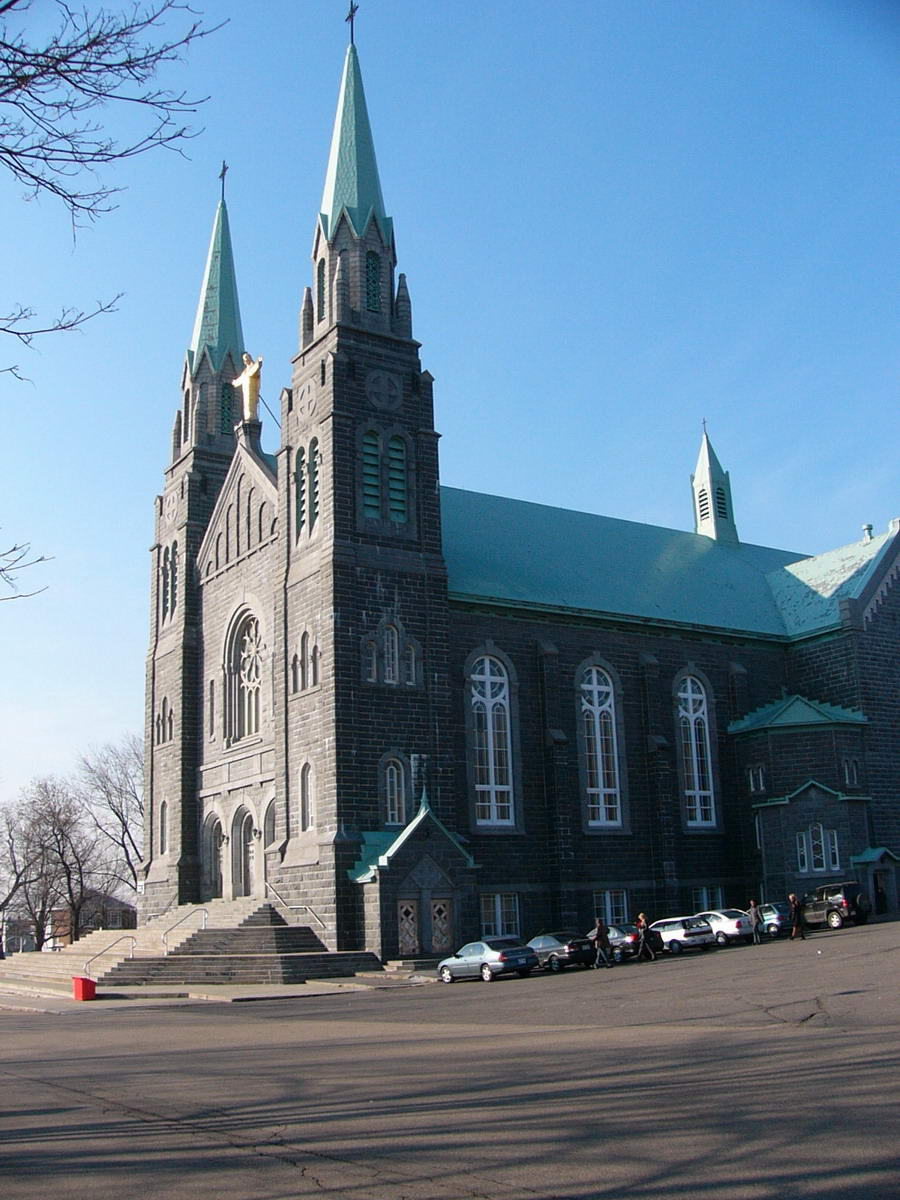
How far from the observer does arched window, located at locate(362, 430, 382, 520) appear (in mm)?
40938

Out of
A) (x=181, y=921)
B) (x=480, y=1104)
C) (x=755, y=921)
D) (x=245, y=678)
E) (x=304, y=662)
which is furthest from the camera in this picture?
(x=245, y=678)

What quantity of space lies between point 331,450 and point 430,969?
16.7 m

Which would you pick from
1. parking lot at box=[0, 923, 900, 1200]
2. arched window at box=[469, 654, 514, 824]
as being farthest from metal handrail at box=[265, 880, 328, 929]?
parking lot at box=[0, 923, 900, 1200]

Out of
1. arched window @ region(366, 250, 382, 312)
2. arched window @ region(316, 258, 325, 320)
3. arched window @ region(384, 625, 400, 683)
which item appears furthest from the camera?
arched window @ region(316, 258, 325, 320)

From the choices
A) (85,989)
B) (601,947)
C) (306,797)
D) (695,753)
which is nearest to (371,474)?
(306,797)

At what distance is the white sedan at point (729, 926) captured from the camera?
38.3 m

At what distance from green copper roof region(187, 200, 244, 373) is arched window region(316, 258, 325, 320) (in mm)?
10143

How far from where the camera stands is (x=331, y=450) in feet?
133

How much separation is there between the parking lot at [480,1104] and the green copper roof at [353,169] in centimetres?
3024

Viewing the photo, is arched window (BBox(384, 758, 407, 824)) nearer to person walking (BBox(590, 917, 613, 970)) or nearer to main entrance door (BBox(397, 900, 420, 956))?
main entrance door (BBox(397, 900, 420, 956))

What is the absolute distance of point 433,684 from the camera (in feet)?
131

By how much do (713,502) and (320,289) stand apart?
85.9 ft

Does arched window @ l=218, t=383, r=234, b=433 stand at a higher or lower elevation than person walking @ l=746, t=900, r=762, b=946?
higher

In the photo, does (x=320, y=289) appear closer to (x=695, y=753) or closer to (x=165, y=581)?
(x=165, y=581)
